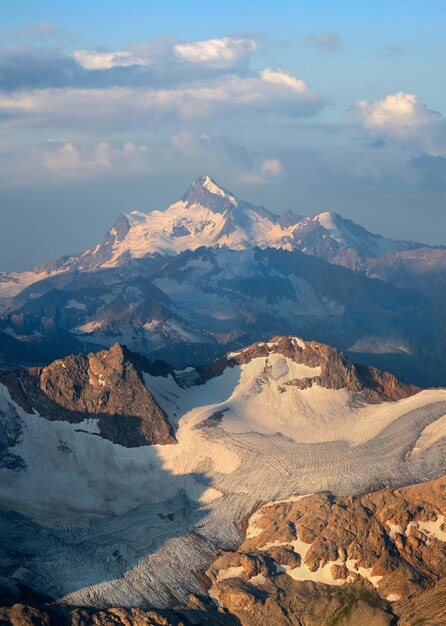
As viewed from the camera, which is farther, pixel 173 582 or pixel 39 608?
pixel 173 582

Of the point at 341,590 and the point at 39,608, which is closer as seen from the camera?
the point at 39,608

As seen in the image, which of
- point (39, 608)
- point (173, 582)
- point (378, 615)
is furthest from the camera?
point (173, 582)

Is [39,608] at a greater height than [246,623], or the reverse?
[39,608]

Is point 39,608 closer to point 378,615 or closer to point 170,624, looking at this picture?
point 170,624

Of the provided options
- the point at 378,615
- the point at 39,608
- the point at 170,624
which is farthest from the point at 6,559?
the point at 378,615

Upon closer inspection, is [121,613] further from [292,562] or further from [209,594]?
[292,562]

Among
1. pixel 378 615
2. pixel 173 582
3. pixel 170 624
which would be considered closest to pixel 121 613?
pixel 170 624

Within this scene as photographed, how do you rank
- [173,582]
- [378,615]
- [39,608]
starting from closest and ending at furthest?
1. [39,608]
2. [378,615]
3. [173,582]

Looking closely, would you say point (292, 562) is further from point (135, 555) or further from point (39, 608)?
point (39, 608)
